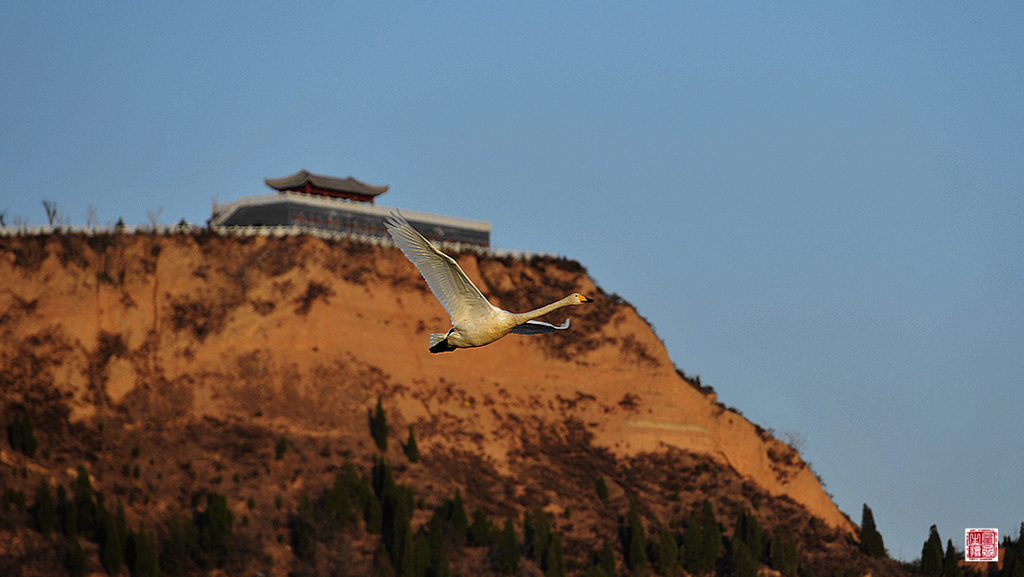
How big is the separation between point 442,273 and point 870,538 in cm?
5381

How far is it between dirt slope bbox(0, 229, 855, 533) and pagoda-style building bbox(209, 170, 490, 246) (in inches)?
125

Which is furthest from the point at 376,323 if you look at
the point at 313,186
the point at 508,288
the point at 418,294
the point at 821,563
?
the point at 821,563

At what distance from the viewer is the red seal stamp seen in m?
73.2

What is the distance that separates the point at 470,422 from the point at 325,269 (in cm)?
1075

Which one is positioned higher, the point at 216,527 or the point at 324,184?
the point at 324,184

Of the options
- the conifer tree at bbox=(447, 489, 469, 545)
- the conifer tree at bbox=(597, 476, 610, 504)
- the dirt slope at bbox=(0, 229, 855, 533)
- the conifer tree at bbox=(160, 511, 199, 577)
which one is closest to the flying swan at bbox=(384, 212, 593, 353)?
the conifer tree at bbox=(160, 511, 199, 577)

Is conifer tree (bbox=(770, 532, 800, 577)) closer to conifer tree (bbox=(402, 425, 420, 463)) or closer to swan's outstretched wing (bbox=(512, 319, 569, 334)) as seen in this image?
conifer tree (bbox=(402, 425, 420, 463))

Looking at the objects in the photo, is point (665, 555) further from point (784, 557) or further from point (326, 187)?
point (326, 187)

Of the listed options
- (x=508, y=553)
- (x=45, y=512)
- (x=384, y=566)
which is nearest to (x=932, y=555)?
(x=508, y=553)

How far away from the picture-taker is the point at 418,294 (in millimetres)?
73250

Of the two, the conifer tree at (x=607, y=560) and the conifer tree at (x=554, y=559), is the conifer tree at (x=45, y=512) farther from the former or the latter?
the conifer tree at (x=607, y=560)

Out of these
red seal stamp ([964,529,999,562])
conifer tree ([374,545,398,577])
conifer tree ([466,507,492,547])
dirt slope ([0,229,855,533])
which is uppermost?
dirt slope ([0,229,855,533])

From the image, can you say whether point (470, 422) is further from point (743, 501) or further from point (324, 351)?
point (743, 501)

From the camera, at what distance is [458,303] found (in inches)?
1061
